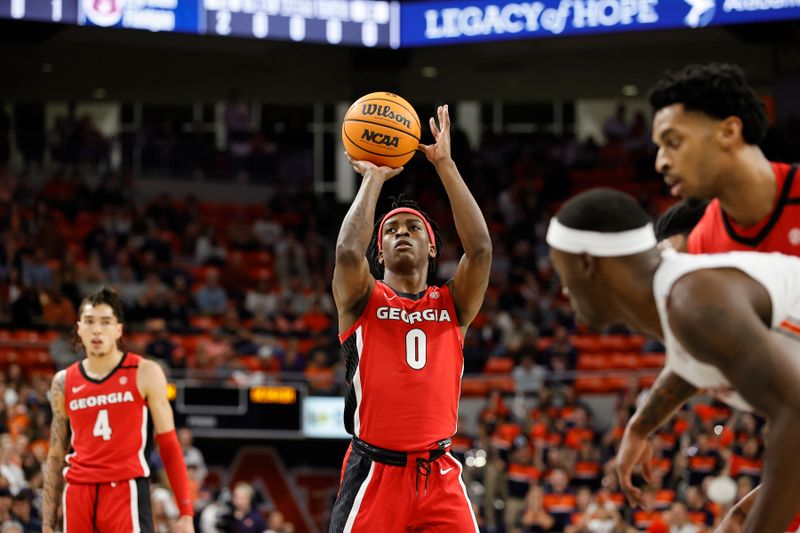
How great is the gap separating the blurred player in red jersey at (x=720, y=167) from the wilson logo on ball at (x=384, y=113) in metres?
2.24

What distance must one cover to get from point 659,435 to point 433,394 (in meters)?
9.82

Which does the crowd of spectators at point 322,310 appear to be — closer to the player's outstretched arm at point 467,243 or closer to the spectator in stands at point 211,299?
the spectator in stands at point 211,299

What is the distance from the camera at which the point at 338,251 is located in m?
5.29

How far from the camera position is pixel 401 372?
535 centimetres

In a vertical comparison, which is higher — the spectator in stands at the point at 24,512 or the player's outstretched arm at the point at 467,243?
the player's outstretched arm at the point at 467,243

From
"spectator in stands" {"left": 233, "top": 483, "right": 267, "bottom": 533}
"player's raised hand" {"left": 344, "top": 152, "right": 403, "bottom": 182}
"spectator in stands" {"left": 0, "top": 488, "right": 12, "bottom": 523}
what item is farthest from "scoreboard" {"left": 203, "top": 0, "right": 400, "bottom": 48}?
"player's raised hand" {"left": 344, "top": 152, "right": 403, "bottom": 182}

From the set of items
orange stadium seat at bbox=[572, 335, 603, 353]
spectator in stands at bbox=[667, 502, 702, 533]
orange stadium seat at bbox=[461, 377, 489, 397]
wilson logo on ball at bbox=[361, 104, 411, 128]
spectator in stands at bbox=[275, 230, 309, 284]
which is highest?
wilson logo on ball at bbox=[361, 104, 411, 128]

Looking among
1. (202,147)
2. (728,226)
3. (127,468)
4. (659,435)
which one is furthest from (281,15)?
(728,226)

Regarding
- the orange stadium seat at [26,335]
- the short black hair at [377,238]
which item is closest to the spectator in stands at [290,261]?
the orange stadium seat at [26,335]

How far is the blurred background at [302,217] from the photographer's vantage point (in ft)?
46.3

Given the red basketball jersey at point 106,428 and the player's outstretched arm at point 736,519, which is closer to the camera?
the player's outstretched arm at point 736,519

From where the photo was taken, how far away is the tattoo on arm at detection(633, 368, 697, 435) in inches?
148

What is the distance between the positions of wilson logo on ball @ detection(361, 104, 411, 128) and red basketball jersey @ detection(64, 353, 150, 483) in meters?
2.04

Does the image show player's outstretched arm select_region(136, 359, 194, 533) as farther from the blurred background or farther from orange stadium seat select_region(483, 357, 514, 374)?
orange stadium seat select_region(483, 357, 514, 374)
